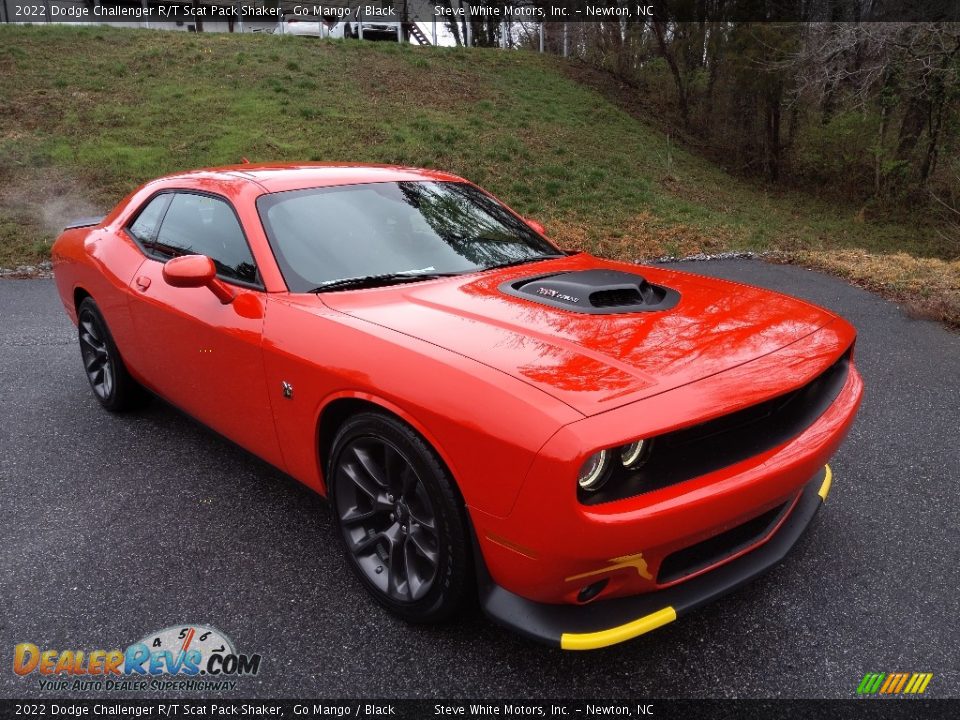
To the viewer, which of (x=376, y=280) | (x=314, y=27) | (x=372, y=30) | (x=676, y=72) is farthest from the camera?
(x=372, y=30)

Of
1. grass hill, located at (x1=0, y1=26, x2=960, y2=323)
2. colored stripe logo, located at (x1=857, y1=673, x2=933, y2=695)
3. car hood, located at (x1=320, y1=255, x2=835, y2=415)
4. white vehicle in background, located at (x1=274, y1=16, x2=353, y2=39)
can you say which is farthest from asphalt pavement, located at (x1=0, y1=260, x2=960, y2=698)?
white vehicle in background, located at (x1=274, y1=16, x2=353, y2=39)

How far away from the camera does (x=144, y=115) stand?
14961mm

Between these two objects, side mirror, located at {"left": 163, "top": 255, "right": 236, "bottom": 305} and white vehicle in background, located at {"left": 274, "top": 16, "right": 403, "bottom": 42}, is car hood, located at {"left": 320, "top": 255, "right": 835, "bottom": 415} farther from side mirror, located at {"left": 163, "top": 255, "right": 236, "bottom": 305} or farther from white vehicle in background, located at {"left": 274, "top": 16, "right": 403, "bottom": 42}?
white vehicle in background, located at {"left": 274, "top": 16, "right": 403, "bottom": 42}

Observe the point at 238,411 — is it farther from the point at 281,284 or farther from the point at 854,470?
the point at 854,470

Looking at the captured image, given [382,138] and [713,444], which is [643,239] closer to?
[382,138]

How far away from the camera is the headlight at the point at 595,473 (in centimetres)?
181

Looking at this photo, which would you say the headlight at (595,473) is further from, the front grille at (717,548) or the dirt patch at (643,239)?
the dirt patch at (643,239)

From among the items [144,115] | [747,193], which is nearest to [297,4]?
[144,115]

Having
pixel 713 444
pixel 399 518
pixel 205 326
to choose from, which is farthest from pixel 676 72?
pixel 399 518

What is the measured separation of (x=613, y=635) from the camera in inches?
71.2

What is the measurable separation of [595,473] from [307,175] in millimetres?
2134

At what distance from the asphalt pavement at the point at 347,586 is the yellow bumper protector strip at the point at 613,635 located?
32 cm

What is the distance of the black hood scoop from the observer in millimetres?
2482

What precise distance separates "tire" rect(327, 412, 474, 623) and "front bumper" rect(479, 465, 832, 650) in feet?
0.50
